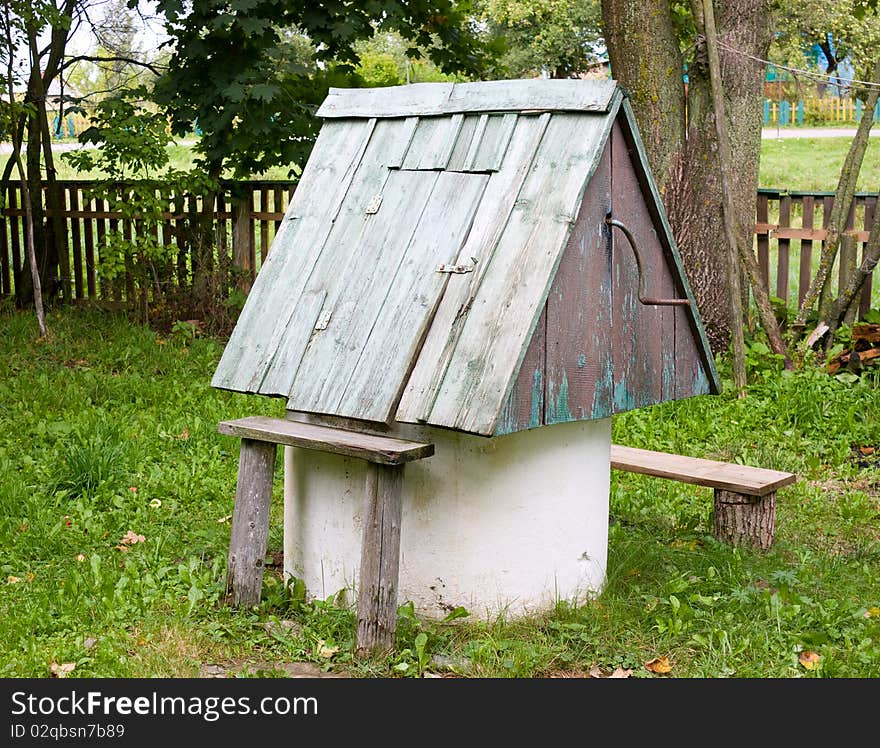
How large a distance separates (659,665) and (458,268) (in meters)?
1.58

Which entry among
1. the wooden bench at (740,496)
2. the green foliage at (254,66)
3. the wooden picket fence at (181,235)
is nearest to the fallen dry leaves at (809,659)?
the wooden bench at (740,496)

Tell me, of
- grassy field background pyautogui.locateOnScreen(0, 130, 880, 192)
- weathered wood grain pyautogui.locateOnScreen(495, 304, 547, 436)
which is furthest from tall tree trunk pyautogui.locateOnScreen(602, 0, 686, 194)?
grassy field background pyautogui.locateOnScreen(0, 130, 880, 192)

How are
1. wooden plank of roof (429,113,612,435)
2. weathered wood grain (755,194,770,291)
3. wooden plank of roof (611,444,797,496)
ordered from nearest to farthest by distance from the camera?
wooden plank of roof (429,113,612,435) < wooden plank of roof (611,444,797,496) < weathered wood grain (755,194,770,291)

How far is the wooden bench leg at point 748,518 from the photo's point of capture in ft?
16.6

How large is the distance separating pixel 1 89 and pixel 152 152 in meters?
1.42

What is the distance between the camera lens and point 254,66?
9.14m

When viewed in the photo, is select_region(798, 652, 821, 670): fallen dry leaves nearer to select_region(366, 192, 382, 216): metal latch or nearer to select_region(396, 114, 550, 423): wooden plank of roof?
select_region(396, 114, 550, 423): wooden plank of roof

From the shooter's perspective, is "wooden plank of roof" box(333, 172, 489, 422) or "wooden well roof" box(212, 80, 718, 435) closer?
"wooden well roof" box(212, 80, 718, 435)

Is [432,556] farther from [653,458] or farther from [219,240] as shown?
[219,240]

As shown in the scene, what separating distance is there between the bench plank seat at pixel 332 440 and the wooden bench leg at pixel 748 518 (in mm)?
2005

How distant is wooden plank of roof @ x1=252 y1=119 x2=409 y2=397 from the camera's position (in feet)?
13.5

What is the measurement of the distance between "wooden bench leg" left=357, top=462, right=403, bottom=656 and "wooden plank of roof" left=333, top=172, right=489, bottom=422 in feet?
0.76

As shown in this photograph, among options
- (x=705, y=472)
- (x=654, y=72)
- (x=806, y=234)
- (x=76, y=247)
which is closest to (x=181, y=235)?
(x=76, y=247)

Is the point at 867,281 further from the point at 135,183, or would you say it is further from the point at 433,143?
the point at 135,183
